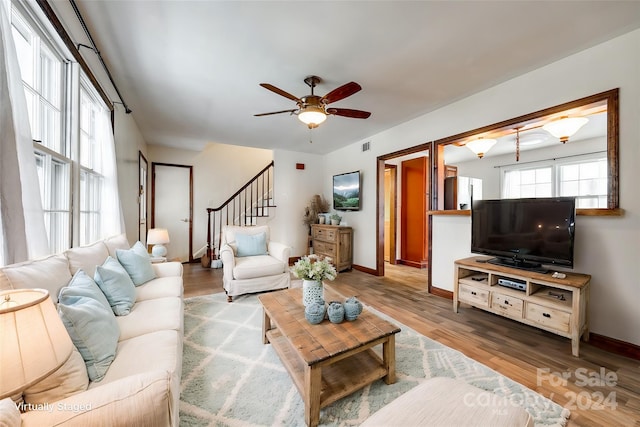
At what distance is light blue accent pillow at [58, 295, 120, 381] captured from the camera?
1.08 metres

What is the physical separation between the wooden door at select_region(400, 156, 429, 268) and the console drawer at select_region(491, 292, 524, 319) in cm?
270

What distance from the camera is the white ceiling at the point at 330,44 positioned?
1.70 m

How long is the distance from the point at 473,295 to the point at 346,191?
9.72 ft

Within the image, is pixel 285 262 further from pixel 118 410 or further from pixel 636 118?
pixel 636 118

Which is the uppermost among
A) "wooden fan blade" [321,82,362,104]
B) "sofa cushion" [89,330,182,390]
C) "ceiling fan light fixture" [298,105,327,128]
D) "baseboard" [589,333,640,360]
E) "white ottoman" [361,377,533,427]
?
"wooden fan blade" [321,82,362,104]

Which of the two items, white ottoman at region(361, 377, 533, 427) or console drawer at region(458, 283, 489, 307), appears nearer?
white ottoman at region(361, 377, 533, 427)

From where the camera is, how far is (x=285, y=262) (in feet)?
11.6

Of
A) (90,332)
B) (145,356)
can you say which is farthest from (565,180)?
(90,332)

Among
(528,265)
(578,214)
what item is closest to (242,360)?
(528,265)

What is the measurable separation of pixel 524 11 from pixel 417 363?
263 centimetres

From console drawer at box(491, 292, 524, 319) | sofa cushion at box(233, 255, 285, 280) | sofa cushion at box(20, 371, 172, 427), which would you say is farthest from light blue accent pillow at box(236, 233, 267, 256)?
console drawer at box(491, 292, 524, 319)

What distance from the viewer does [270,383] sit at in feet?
5.46

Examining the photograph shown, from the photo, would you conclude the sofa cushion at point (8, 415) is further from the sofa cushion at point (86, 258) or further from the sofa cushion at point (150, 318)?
the sofa cushion at point (86, 258)

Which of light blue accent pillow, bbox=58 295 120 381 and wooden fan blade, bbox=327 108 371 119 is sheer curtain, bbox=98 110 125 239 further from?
wooden fan blade, bbox=327 108 371 119
